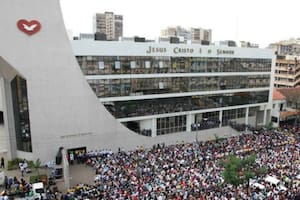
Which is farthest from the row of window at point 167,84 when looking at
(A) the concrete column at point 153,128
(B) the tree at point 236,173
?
(B) the tree at point 236,173

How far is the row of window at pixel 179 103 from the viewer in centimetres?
3003

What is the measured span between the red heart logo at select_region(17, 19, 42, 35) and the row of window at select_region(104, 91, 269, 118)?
9.71 m

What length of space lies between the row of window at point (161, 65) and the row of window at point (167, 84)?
95 cm

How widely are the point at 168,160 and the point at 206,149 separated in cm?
594

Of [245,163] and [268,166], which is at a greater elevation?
[245,163]

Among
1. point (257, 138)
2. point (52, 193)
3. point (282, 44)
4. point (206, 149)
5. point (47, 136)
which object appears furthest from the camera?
point (282, 44)

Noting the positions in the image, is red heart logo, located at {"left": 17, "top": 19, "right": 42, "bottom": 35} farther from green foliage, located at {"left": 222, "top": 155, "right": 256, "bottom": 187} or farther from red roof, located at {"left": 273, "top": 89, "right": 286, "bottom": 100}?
red roof, located at {"left": 273, "top": 89, "right": 286, "bottom": 100}

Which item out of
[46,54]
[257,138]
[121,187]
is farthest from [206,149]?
[46,54]

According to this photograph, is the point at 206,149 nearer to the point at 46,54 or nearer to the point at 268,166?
the point at 268,166

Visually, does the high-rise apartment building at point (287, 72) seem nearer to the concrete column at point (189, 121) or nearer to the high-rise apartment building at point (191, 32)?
the concrete column at point (189, 121)

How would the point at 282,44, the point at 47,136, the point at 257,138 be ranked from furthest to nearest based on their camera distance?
the point at 282,44 < the point at 257,138 < the point at 47,136

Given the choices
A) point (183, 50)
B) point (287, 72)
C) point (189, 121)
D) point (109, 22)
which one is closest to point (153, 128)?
point (189, 121)

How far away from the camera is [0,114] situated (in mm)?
41781

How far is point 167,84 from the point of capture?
1278 inches
